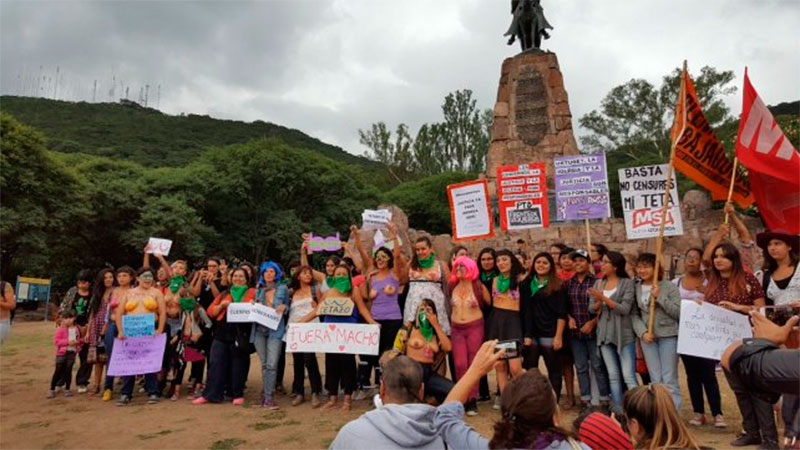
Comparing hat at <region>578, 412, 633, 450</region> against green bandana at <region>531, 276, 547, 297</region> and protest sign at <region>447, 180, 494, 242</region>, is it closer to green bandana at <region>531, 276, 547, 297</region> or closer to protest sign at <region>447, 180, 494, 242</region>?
green bandana at <region>531, 276, 547, 297</region>

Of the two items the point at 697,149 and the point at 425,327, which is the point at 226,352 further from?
the point at 697,149

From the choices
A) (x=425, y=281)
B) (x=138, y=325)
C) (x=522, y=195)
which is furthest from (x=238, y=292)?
(x=522, y=195)

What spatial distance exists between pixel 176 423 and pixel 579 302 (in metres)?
4.33

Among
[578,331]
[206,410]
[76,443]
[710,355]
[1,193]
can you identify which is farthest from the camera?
[1,193]

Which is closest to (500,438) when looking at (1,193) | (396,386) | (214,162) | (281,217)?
(396,386)

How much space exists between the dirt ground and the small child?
0.24 m

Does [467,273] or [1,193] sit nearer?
[467,273]

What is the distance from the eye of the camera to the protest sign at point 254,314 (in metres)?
6.33

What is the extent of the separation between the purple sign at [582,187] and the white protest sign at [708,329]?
128 inches

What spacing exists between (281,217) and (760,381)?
31.2m

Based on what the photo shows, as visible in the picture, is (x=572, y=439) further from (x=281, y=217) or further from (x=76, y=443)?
(x=281, y=217)

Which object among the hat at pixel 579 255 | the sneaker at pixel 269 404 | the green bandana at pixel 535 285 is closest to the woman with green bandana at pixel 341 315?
the sneaker at pixel 269 404

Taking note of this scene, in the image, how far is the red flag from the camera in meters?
4.98

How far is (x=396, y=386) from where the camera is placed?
2.44 meters
